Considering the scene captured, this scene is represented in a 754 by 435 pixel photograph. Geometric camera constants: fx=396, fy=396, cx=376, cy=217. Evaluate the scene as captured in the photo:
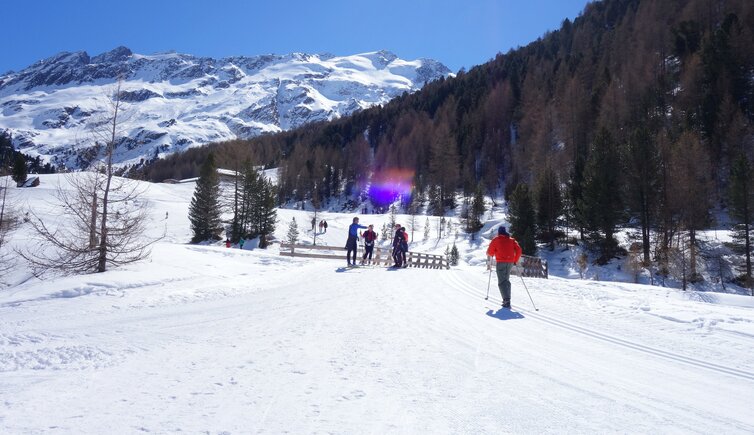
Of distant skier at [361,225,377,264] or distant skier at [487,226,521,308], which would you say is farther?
distant skier at [361,225,377,264]

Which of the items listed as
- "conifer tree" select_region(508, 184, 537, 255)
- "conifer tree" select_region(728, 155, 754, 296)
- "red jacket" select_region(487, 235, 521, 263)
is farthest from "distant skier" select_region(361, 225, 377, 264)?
"conifer tree" select_region(728, 155, 754, 296)

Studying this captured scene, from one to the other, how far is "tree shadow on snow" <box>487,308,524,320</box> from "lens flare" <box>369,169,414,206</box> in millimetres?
76071

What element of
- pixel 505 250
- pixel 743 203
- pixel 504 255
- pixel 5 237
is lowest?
pixel 5 237

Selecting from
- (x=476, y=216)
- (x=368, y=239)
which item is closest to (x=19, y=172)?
(x=476, y=216)

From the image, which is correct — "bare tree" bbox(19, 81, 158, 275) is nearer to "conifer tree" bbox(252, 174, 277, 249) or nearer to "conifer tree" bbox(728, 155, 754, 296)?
"conifer tree" bbox(252, 174, 277, 249)

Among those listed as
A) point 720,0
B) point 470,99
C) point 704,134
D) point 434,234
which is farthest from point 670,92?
point 470,99

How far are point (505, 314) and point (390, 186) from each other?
88186mm

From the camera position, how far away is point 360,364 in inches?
184

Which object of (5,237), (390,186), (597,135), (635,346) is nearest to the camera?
(635,346)

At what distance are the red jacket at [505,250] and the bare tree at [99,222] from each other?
1131 centimetres

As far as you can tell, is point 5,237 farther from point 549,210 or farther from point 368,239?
point 549,210

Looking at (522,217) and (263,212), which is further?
(263,212)

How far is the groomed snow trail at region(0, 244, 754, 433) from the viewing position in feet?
10.8

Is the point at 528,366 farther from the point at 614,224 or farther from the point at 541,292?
the point at 614,224
